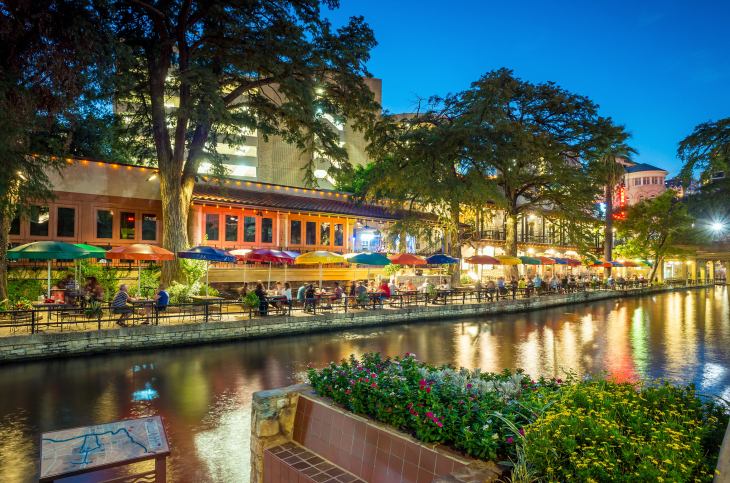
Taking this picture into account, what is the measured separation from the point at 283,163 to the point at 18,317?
1299 inches

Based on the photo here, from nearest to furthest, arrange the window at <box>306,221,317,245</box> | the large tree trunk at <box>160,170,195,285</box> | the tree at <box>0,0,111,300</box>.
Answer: the tree at <box>0,0,111,300</box>
the large tree trunk at <box>160,170,195,285</box>
the window at <box>306,221,317,245</box>

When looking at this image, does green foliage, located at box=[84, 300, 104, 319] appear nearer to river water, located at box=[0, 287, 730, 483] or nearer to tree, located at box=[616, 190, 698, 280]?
river water, located at box=[0, 287, 730, 483]

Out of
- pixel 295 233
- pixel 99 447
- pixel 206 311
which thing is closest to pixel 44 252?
pixel 206 311

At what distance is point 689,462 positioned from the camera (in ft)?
8.84

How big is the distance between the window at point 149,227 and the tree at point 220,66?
4466mm

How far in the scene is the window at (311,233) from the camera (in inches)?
1025

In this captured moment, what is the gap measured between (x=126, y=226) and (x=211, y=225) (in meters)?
3.84

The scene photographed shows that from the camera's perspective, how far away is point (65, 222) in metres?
19.6

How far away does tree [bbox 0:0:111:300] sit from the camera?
11602mm

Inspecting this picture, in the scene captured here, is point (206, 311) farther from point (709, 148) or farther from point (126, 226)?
point (709, 148)

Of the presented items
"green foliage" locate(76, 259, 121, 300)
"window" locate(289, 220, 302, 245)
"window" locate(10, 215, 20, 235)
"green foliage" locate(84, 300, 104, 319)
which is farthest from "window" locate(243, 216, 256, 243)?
"green foliage" locate(84, 300, 104, 319)

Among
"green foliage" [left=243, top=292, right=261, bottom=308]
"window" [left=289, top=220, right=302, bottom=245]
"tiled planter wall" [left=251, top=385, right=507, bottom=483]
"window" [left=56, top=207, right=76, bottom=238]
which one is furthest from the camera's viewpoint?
"window" [left=289, top=220, right=302, bottom=245]

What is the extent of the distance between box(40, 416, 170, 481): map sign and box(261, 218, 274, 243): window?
→ 20.4 metres

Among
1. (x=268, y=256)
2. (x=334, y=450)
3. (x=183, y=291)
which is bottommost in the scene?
(x=334, y=450)
